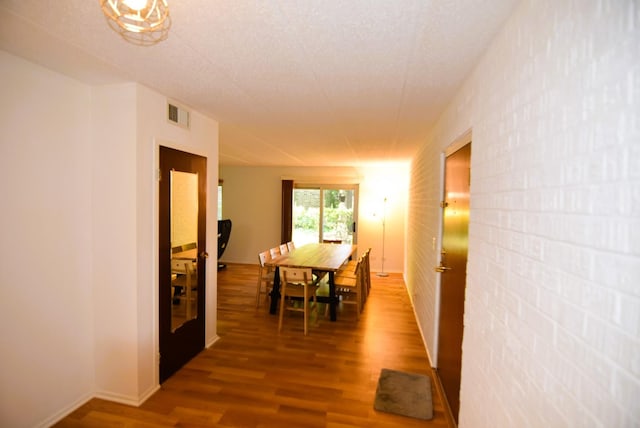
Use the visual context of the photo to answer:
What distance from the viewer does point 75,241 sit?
2324mm

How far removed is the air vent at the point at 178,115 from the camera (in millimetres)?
2639

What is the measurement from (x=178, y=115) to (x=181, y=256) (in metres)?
1.29

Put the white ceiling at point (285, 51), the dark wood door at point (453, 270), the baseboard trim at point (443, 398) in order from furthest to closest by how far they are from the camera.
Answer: the baseboard trim at point (443, 398) → the dark wood door at point (453, 270) → the white ceiling at point (285, 51)

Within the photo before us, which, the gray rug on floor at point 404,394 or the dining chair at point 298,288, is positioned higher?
the dining chair at point 298,288

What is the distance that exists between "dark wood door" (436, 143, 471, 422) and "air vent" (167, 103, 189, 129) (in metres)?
2.39

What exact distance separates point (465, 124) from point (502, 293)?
1224 millimetres

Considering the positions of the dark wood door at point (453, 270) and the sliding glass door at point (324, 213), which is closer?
the dark wood door at point (453, 270)

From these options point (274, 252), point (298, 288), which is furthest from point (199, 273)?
point (274, 252)

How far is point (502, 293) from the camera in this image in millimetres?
1332

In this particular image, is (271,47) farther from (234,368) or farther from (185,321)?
(234,368)

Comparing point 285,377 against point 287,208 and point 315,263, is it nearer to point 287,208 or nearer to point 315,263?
point 315,263

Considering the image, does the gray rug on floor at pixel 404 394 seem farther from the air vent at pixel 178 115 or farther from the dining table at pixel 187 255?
the air vent at pixel 178 115

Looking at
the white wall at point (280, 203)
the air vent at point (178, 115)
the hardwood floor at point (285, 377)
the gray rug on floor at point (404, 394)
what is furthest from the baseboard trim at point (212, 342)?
the white wall at point (280, 203)

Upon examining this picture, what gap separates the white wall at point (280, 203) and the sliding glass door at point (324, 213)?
21 centimetres
